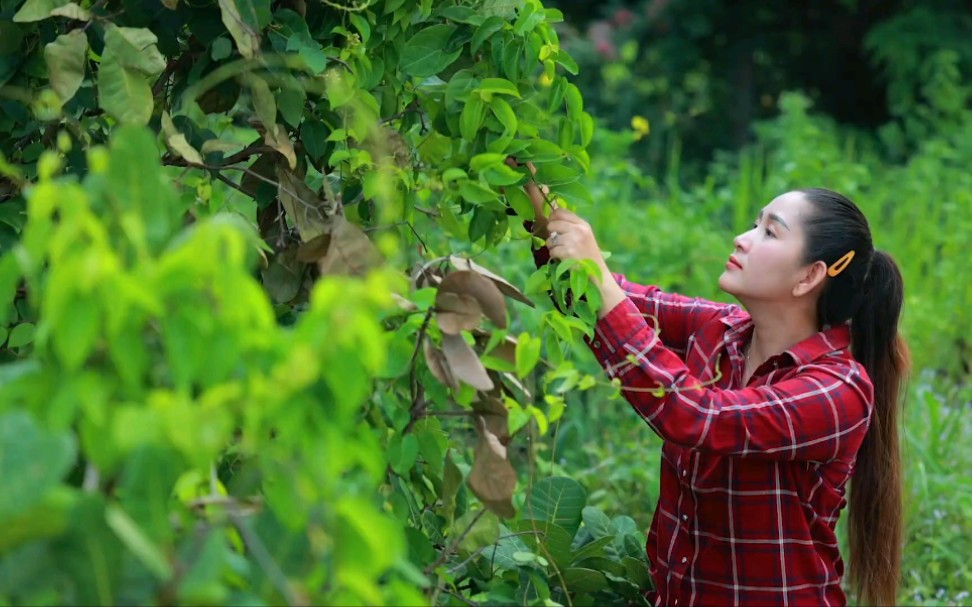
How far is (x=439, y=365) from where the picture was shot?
133cm

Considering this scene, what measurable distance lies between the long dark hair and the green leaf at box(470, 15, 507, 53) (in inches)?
31.0

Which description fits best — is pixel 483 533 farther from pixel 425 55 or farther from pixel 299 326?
pixel 299 326

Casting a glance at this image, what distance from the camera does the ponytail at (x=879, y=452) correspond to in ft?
6.93

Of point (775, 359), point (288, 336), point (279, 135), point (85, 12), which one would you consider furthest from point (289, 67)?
point (775, 359)

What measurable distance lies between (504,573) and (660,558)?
1.24 ft

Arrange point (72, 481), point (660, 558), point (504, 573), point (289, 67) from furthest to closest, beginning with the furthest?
point (660, 558) < point (504, 573) < point (289, 67) < point (72, 481)

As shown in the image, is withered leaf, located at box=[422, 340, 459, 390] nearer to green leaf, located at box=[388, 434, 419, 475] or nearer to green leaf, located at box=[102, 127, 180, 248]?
green leaf, located at box=[388, 434, 419, 475]

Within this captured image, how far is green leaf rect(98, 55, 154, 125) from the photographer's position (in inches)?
53.9

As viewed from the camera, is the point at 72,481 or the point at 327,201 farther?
the point at 327,201

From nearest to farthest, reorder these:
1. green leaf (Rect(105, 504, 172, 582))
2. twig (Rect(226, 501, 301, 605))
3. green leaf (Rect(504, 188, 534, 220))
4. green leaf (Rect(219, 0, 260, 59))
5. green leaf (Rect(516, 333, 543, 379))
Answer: green leaf (Rect(105, 504, 172, 582))
twig (Rect(226, 501, 301, 605))
green leaf (Rect(516, 333, 543, 379))
green leaf (Rect(219, 0, 260, 59))
green leaf (Rect(504, 188, 534, 220))

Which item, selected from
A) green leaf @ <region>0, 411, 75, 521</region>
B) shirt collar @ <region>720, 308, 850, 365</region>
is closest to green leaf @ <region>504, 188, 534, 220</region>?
shirt collar @ <region>720, 308, 850, 365</region>

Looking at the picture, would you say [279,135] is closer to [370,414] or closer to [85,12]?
[85,12]

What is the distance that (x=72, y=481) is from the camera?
3.97 feet

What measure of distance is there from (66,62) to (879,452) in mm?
1554
